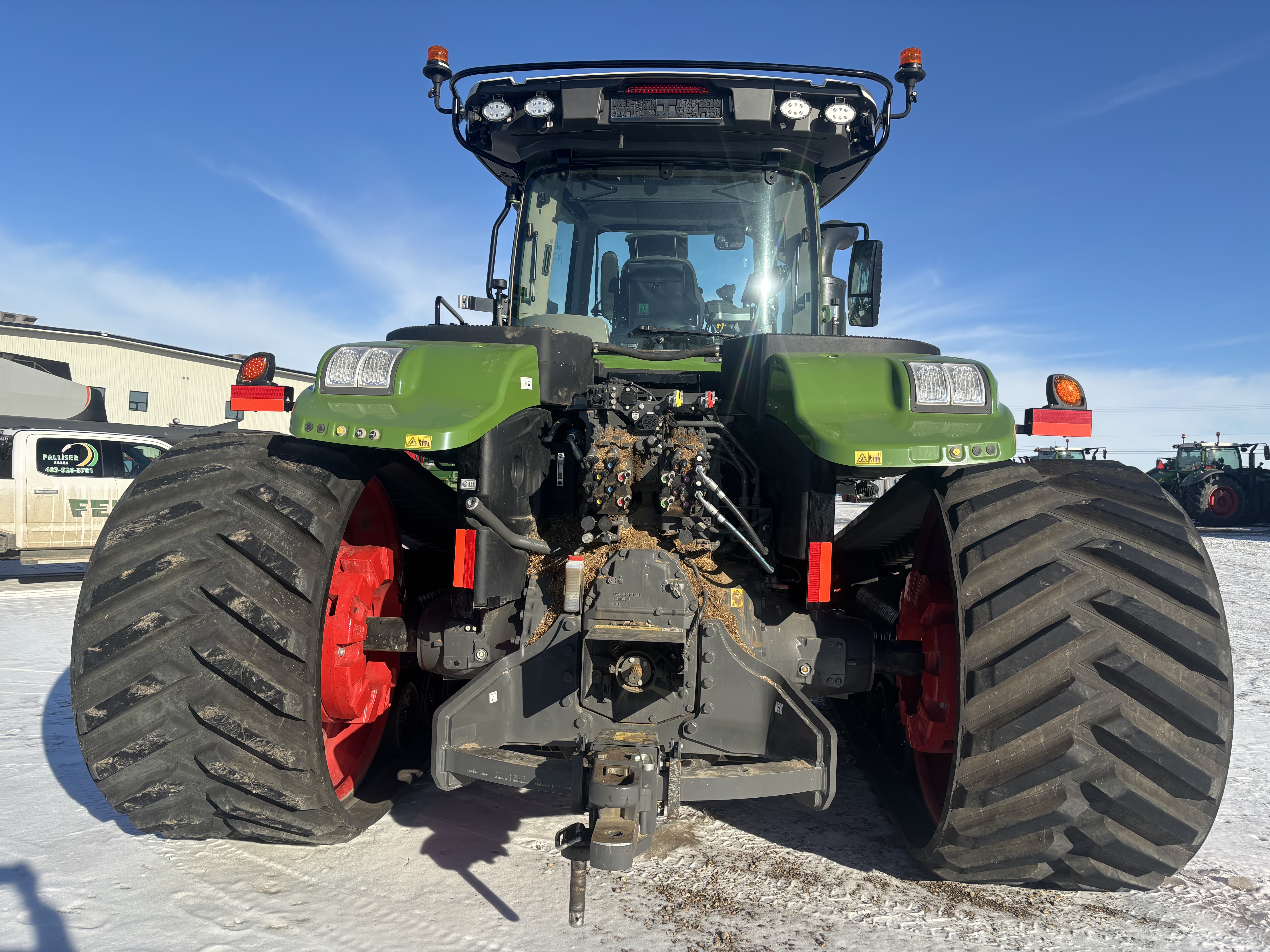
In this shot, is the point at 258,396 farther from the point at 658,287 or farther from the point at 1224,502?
the point at 1224,502

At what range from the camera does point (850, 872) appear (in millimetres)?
2709

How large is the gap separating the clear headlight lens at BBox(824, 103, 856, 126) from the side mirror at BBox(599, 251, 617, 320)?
1202 millimetres

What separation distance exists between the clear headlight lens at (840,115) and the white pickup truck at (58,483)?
904 cm

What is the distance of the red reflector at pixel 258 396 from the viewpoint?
121 inches

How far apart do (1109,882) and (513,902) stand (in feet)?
5.79

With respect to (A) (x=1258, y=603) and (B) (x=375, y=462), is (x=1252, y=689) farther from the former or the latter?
(B) (x=375, y=462)

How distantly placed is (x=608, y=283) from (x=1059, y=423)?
2202 millimetres

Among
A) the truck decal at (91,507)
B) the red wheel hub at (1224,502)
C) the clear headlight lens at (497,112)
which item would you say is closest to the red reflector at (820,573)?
the clear headlight lens at (497,112)

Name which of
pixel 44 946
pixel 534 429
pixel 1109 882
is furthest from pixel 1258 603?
pixel 44 946

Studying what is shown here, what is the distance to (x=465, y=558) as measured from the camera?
98.7 inches

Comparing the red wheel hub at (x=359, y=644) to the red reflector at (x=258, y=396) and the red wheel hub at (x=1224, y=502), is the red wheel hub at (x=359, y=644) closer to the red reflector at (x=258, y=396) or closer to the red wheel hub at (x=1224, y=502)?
the red reflector at (x=258, y=396)

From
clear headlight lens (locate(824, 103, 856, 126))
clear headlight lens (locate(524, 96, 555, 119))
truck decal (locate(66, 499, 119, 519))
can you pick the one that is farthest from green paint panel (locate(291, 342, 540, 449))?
truck decal (locate(66, 499, 119, 519))


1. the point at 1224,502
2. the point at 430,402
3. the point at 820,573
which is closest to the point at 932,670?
the point at 820,573

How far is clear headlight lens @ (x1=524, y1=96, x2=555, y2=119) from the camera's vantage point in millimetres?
3781
